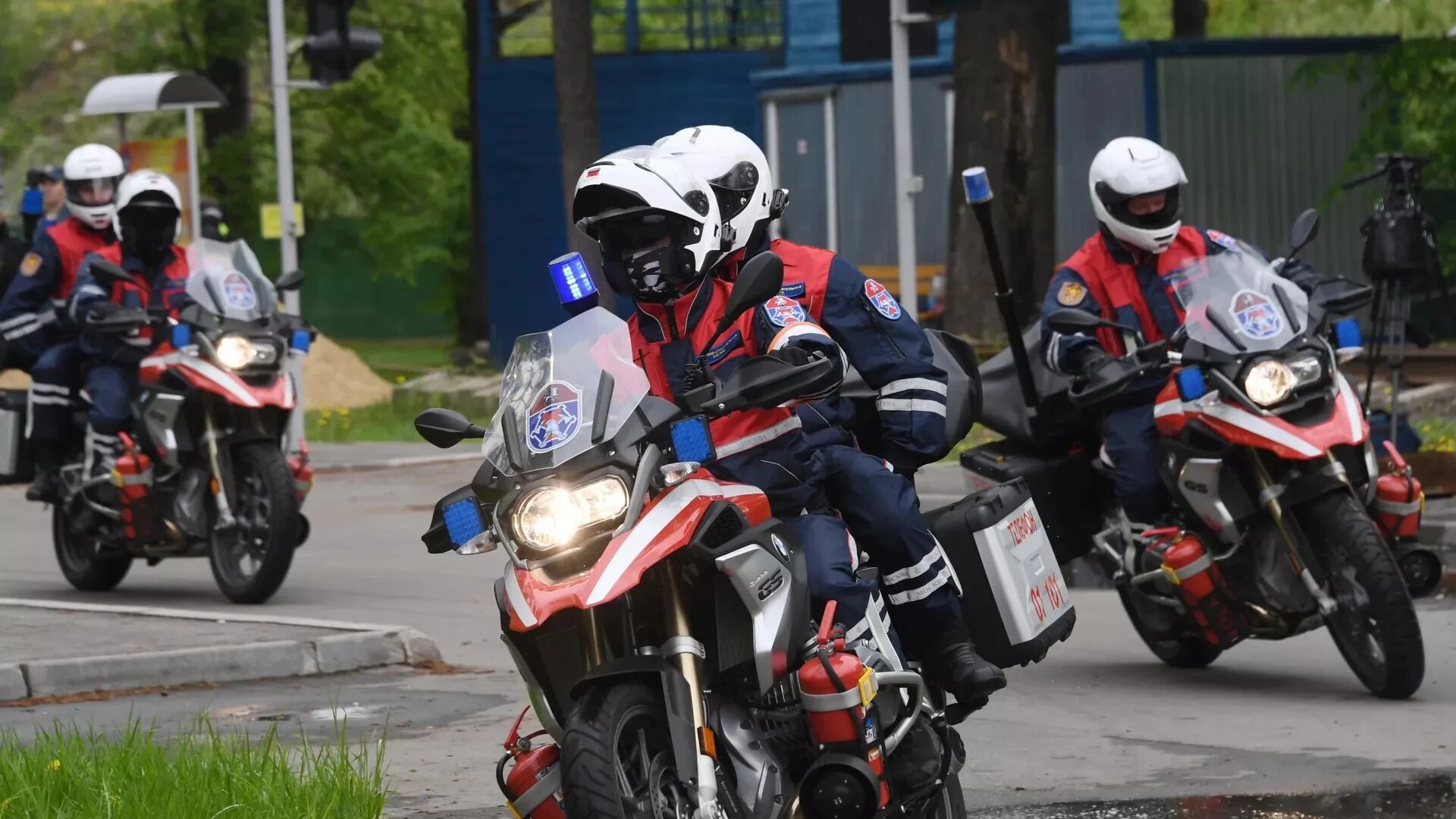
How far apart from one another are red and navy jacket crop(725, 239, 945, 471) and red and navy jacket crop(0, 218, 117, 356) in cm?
709

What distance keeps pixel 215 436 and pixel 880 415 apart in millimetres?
6080

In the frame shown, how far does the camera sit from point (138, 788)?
6117 mm

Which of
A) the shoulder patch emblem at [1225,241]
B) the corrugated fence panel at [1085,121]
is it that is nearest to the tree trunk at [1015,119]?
the corrugated fence panel at [1085,121]

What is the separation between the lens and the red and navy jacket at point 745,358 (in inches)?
229

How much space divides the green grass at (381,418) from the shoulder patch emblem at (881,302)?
1569 centimetres

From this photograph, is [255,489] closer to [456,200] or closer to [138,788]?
[138,788]

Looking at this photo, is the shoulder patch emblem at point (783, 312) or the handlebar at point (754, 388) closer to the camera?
the handlebar at point (754, 388)

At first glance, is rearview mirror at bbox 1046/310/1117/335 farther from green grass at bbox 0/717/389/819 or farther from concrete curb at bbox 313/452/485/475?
concrete curb at bbox 313/452/485/475

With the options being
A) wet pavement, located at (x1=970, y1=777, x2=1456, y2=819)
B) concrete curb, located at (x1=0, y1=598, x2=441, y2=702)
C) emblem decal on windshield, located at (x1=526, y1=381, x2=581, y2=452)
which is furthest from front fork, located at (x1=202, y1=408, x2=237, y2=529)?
emblem decal on windshield, located at (x1=526, y1=381, x2=581, y2=452)

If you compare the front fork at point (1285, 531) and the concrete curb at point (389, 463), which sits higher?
the front fork at point (1285, 531)

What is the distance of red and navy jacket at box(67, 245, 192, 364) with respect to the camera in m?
12.1

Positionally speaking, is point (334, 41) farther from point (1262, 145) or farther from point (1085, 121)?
point (1262, 145)

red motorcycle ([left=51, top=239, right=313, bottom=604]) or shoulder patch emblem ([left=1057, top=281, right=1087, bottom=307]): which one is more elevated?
shoulder patch emblem ([left=1057, top=281, right=1087, bottom=307])

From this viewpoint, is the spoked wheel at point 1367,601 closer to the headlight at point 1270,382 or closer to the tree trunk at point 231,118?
the headlight at point 1270,382
